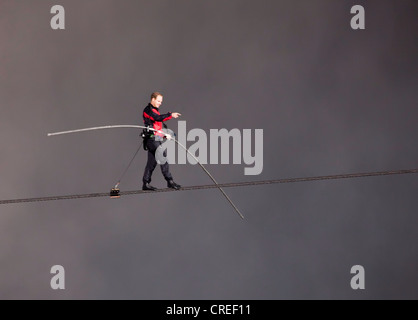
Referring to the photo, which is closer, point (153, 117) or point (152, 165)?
point (153, 117)

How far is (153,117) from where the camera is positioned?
3887 millimetres

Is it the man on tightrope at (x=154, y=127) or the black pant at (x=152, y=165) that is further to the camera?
the black pant at (x=152, y=165)

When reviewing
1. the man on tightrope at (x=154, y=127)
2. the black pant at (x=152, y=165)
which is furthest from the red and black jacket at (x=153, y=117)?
the black pant at (x=152, y=165)

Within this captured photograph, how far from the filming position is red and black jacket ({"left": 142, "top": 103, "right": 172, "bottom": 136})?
3875mm

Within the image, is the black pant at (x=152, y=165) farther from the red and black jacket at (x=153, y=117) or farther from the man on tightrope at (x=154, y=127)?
the red and black jacket at (x=153, y=117)

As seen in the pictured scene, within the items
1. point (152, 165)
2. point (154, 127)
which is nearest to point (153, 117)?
point (154, 127)

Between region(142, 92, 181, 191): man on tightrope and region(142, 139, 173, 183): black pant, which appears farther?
region(142, 139, 173, 183): black pant

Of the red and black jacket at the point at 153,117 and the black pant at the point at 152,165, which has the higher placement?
the red and black jacket at the point at 153,117

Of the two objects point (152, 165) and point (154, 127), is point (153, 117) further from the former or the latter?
point (152, 165)

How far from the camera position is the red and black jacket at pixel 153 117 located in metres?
3.88

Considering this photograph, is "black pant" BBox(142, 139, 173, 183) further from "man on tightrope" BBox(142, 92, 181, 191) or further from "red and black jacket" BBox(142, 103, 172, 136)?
"red and black jacket" BBox(142, 103, 172, 136)

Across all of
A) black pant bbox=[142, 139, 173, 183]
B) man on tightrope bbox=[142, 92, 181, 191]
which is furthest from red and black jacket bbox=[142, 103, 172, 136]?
black pant bbox=[142, 139, 173, 183]
